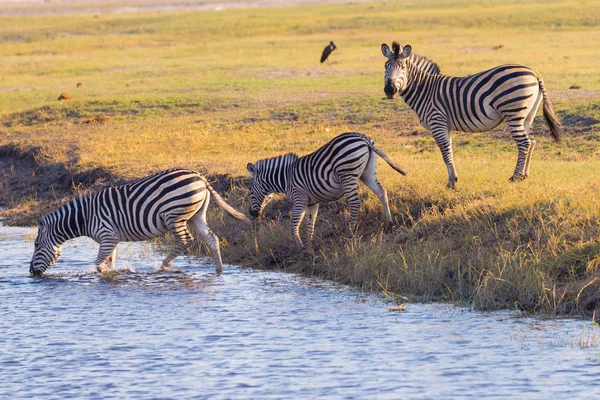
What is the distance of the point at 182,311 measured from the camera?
10547 millimetres

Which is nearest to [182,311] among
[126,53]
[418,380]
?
[418,380]

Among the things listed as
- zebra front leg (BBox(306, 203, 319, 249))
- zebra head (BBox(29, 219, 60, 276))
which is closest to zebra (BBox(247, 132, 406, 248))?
zebra front leg (BBox(306, 203, 319, 249))

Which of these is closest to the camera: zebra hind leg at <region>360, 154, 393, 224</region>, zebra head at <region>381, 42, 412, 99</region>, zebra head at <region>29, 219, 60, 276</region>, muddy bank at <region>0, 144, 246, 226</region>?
zebra hind leg at <region>360, 154, 393, 224</region>

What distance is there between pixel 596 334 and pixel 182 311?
4249mm

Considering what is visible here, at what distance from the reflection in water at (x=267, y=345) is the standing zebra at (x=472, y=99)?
3.18 meters

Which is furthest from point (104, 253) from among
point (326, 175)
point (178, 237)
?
point (326, 175)

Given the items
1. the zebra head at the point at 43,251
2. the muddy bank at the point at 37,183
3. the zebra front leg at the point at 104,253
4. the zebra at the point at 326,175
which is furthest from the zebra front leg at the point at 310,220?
the muddy bank at the point at 37,183

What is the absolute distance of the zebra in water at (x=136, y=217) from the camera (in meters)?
12.0

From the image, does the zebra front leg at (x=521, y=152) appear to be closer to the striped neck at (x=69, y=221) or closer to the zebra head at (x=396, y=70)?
the zebra head at (x=396, y=70)

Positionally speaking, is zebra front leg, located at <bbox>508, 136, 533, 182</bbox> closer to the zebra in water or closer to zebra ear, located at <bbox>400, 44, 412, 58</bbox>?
zebra ear, located at <bbox>400, 44, 412, 58</bbox>

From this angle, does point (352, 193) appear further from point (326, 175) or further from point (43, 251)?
point (43, 251)

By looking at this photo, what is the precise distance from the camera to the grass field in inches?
424

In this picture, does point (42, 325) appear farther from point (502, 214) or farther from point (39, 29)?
point (39, 29)

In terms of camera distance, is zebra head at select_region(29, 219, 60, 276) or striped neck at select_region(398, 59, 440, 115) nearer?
zebra head at select_region(29, 219, 60, 276)
